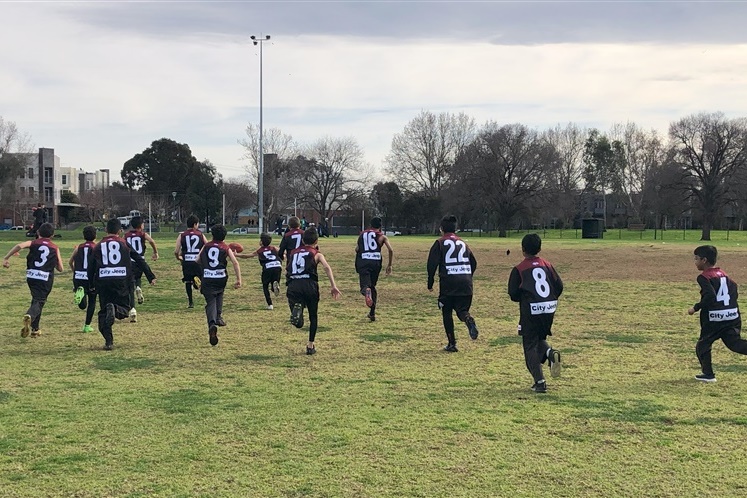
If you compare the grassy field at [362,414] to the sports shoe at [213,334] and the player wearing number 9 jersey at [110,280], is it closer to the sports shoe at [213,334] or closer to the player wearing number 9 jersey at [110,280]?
the sports shoe at [213,334]

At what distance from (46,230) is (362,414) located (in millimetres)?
6693

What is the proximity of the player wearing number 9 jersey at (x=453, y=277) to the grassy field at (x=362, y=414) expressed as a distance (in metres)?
0.51

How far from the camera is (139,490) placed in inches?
167

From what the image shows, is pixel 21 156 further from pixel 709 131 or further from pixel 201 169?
pixel 709 131

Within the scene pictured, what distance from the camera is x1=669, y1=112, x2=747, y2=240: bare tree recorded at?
201 ft

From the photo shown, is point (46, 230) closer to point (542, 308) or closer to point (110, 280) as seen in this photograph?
point (110, 280)

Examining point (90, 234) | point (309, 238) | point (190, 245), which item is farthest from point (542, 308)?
point (190, 245)

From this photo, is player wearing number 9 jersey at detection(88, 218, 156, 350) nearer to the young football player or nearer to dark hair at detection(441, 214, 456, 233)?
the young football player

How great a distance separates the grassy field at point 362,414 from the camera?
175 inches

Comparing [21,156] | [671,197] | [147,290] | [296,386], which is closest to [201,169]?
[21,156]

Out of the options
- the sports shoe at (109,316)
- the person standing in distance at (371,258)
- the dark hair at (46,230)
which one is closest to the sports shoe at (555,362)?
the person standing in distance at (371,258)

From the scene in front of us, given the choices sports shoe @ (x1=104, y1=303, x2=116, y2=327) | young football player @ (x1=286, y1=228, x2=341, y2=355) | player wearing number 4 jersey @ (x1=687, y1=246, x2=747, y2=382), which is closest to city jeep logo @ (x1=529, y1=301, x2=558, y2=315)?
player wearing number 4 jersey @ (x1=687, y1=246, x2=747, y2=382)

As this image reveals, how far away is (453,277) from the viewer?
29.5 ft

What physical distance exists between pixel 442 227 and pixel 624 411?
4.00 m
